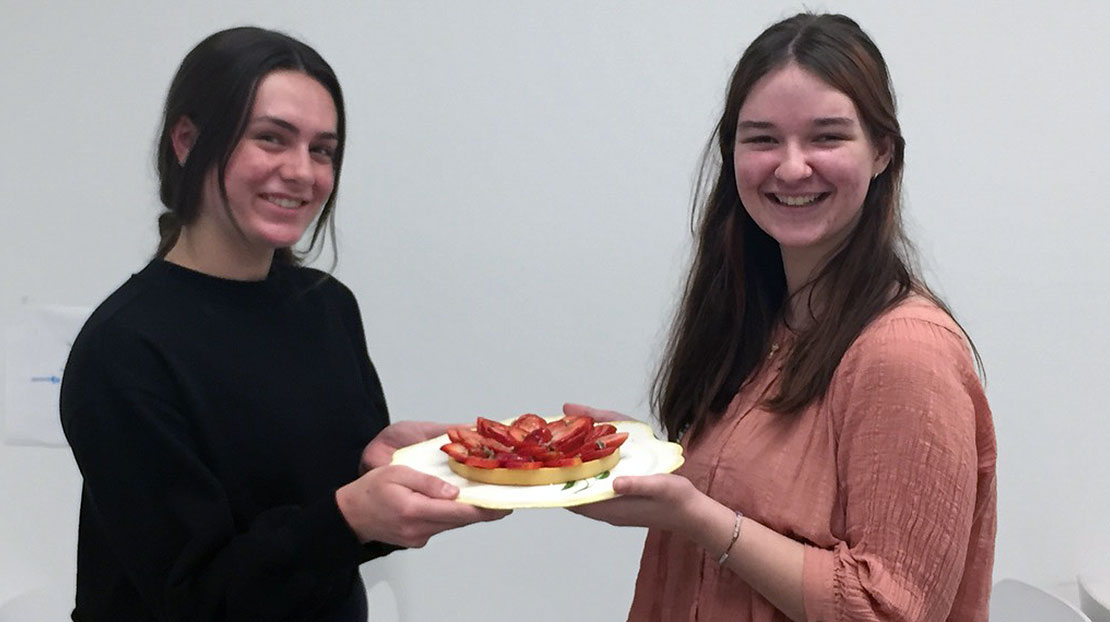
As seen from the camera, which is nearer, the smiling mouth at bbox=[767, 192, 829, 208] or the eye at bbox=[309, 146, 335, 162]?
the smiling mouth at bbox=[767, 192, 829, 208]

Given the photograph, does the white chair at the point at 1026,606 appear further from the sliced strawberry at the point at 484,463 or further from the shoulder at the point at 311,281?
the shoulder at the point at 311,281

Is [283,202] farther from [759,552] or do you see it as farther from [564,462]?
[759,552]

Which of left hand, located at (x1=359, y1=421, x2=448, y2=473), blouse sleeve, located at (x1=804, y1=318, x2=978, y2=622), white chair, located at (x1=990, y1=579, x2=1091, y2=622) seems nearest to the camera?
blouse sleeve, located at (x1=804, y1=318, x2=978, y2=622)

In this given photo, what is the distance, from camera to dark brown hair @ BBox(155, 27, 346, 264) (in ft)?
3.73

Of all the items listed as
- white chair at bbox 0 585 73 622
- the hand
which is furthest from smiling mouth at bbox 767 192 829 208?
white chair at bbox 0 585 73 622

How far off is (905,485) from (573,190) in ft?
3.64

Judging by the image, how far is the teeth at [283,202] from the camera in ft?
3.85

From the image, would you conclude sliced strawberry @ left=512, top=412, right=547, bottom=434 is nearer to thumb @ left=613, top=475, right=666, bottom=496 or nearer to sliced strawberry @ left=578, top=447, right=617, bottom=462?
sliced strawberry @ left=578, top=447, right=617, bottom=462

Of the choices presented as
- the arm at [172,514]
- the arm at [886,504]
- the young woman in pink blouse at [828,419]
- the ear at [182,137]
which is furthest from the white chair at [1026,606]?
the ear at [182,137]

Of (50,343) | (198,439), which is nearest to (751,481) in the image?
(198,439)

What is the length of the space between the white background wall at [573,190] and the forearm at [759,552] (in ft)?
3.10

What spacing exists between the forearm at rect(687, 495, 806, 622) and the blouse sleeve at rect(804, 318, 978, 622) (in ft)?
0.06

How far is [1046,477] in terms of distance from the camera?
6.49ft

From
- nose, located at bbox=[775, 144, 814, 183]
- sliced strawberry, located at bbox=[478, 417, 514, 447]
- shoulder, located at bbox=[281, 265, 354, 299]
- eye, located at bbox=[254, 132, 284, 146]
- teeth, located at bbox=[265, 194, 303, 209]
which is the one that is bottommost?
sliced strawberry, located at bbox=[478, 417, 514, 447]
